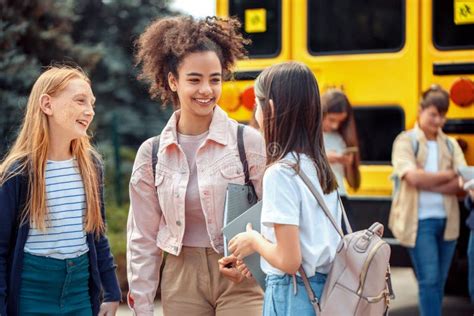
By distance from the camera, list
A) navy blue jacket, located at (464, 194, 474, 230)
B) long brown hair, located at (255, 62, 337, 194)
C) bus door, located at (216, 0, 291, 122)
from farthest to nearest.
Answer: bus door, located at (216, 0, 291, 122) → navy blue jacket, located at (464, 194, 474, 230) → long brown hair, located at (255, 62, 337, 194)

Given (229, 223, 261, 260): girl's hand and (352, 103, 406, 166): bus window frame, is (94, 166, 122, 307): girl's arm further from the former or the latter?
(352, 103, 406, 166): bus window frame

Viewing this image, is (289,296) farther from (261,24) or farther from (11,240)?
(261,24)

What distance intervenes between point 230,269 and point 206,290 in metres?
0.15

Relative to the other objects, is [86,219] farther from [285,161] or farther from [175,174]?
[285,161]

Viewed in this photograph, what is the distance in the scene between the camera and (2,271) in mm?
3395

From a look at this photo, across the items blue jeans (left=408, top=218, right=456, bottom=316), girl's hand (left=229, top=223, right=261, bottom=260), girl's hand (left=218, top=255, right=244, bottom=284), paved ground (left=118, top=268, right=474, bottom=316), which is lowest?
paved ground (left=118, top=268, right=474, bottom=316)

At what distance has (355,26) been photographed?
6422 millimetres

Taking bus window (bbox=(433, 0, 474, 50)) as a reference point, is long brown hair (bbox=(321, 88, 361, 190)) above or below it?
below

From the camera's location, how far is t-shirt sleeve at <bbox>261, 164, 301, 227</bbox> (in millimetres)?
2889

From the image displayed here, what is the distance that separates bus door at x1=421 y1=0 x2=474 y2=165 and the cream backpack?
3.20m

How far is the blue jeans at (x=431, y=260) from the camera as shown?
5.71m

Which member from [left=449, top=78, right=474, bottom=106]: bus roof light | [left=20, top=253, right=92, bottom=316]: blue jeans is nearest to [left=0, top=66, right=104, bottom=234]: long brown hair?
[left=20, top=253, right=92, bottom=316]: blue jeans

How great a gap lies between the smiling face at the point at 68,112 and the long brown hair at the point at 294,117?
846 millimetres

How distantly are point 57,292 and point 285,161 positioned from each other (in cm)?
102
